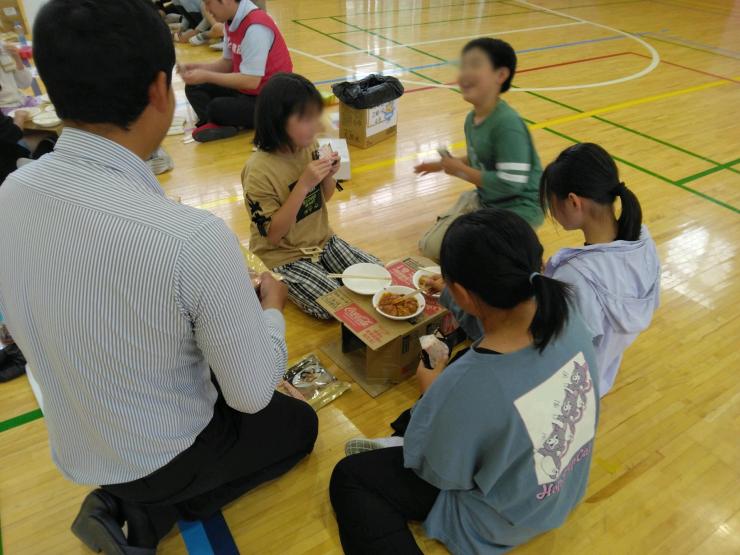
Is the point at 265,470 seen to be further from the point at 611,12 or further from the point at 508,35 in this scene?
the point at 611,12

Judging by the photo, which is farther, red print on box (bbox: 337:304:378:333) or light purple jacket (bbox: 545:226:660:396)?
red print on box (bbox: 337:304:378:333)

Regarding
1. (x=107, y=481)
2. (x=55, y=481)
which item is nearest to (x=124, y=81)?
(x=107, y=481)

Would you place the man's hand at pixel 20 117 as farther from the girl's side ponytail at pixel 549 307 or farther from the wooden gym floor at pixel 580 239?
the girl's side ponytail at pixel 549 307

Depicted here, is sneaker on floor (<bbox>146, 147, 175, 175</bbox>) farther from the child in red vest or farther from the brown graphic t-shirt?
the brown graphic t-shirt

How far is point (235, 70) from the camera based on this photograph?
3.90 m

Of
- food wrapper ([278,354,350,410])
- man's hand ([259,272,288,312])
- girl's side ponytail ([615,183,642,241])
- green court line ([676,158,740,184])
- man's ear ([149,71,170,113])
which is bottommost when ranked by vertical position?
food wrapper ([278,354,350,410])

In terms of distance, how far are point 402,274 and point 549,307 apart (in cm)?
118

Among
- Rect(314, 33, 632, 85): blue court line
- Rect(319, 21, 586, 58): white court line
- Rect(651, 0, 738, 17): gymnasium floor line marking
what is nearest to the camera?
Rect(314, 33, 632, 85): blue court line

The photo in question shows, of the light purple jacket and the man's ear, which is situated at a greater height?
the man's ear

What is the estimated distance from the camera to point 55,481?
1641mm

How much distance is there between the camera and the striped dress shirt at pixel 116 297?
0.83 metres

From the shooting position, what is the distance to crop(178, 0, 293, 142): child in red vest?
3502 millimetres

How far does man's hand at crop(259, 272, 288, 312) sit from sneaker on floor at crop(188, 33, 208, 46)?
5757mm

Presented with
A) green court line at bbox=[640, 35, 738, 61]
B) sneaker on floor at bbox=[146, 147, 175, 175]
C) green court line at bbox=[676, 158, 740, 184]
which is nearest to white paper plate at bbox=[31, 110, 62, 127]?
sneaker on floor at bbox=[146, 147, 175, 175]
